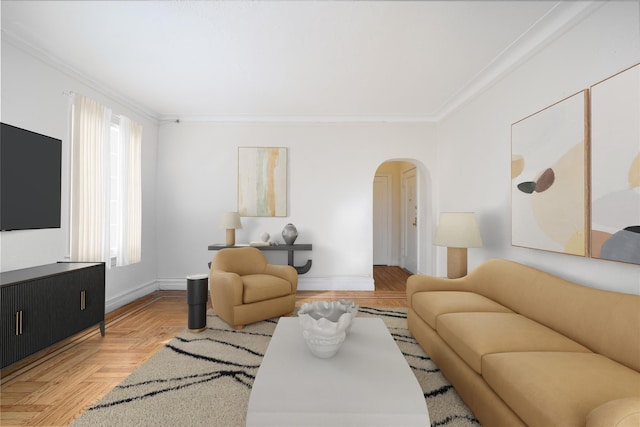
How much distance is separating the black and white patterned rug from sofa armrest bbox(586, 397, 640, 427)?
0.86 metres

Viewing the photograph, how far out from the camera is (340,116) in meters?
4.75

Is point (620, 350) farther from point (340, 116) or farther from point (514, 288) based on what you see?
point (340, 116)

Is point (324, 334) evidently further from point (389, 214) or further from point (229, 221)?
point (389, 214)

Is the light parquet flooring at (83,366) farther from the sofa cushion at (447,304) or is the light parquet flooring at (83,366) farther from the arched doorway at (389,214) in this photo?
the arched doorway at (389,214)

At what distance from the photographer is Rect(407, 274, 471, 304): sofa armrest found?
9.45 feet

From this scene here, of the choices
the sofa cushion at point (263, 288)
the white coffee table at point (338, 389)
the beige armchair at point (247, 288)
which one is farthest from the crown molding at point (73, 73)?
the white coffee table at point (338, 389)

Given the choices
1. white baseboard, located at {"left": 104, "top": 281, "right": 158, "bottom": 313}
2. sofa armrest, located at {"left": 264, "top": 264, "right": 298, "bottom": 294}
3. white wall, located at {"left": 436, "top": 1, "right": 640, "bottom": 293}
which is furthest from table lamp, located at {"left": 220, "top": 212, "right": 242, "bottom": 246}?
white wall, located at {"left": 436, "top": 1, "right": 640, "bottom": 293}

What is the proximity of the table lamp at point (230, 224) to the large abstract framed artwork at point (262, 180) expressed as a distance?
37 centimetres

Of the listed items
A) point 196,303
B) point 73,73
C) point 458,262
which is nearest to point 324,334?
point 196,303

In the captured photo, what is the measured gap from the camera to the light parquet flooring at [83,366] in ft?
6.15

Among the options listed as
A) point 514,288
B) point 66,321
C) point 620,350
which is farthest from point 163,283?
point 620,350

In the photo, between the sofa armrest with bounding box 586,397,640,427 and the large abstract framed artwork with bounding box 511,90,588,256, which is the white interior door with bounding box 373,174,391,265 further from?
the sofa armrest with bounding box 586,397,640,427

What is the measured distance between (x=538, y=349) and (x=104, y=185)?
4392mm

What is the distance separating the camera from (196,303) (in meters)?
3.01
